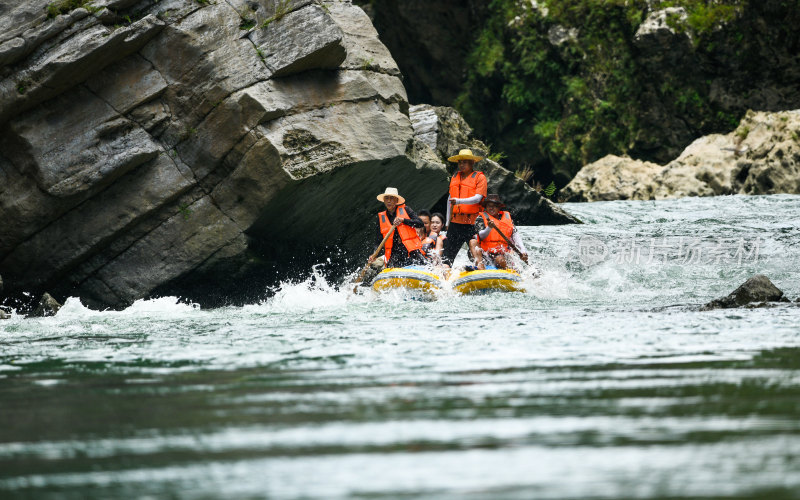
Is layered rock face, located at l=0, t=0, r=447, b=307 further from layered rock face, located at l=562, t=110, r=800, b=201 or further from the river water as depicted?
layered rock face, located at l=562, t=110, r=800, b=201

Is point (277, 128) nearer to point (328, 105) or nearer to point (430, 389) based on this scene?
point (328, 105)

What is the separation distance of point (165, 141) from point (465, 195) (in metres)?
4.17

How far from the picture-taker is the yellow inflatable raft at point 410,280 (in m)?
11.3

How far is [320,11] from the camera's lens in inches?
467

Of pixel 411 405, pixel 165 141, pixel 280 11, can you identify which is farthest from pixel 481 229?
pixel 411 405

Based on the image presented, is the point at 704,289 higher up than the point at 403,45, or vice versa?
the point at 403,45

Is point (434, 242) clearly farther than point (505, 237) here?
Yes

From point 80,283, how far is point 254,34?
4.07 meters

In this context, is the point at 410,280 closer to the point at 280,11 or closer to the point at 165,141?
the point at 165,141

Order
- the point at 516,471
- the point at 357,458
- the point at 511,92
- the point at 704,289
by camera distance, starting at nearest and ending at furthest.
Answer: the point at 516,471, the point at 357,458, the point at 704,289, the point at 511,92

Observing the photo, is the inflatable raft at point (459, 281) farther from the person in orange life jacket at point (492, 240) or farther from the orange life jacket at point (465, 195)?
the orange life jacket at point (465, 195)

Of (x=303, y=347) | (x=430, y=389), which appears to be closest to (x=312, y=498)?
(x=430, y=389)

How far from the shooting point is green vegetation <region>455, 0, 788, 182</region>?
2495cm

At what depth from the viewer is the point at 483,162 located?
16.8 meters
